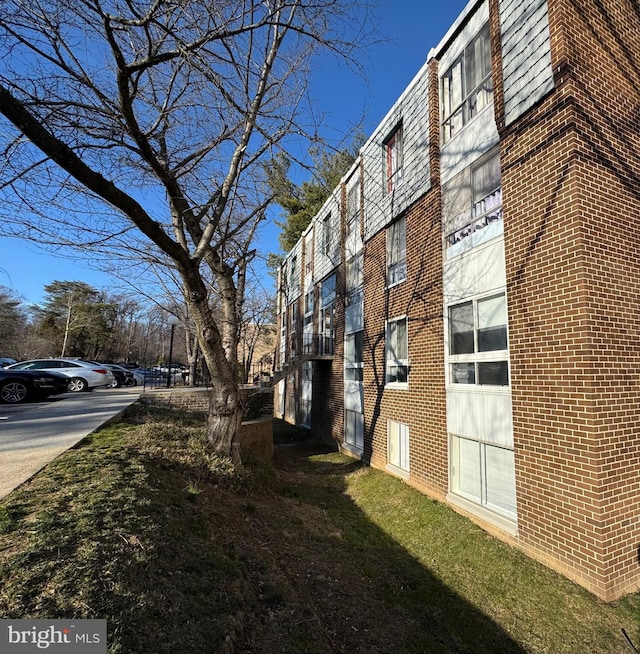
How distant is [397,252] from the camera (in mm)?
10547

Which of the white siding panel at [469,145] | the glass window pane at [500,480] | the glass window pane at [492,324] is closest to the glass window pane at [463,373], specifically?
the glass window pane at [492,324]

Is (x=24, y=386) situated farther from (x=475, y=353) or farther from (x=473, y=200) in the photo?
(x=473, y=200)

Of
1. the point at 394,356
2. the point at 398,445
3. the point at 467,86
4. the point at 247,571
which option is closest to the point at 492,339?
the point at 394,356

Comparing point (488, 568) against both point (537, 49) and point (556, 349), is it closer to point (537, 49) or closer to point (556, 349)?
point (556, 349)

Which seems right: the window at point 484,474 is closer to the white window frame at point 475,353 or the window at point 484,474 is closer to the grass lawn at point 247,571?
the grass lawn at point 247,571

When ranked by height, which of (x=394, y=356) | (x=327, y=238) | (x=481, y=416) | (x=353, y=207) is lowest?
(x=481, y=416)

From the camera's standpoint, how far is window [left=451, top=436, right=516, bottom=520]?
6191 mm

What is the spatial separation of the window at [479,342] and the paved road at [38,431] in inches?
285

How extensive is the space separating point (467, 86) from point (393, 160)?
10.7 ft

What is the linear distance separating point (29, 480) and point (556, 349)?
733cm

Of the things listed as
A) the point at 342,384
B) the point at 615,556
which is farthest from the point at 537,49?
the point at 342,384

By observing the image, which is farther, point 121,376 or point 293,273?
point 121,376

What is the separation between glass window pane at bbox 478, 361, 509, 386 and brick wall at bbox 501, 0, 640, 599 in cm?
35

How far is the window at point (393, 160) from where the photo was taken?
10586 millimetres
